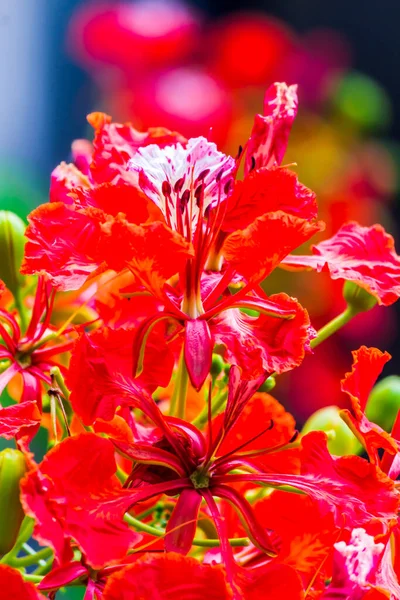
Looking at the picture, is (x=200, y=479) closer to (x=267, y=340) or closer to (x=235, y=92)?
(x=267, y=340)

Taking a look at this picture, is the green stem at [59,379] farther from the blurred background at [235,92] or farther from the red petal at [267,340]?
the blurred background at [235,92]

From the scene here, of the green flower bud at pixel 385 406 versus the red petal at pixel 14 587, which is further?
the green flower bud at pixel 385 406

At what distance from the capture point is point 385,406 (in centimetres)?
41

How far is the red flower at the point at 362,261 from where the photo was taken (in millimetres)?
351

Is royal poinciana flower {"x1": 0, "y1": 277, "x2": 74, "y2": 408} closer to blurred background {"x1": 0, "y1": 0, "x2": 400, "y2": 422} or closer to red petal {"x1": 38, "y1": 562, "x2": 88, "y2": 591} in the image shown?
red petal {"x1": 38, "y1": 562, "x2": 88, "y2": 591}

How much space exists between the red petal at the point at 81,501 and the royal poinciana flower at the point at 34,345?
8 centimetres

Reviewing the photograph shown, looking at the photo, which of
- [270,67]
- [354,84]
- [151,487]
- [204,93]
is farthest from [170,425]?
[354,84]

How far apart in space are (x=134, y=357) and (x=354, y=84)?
1.17 meters

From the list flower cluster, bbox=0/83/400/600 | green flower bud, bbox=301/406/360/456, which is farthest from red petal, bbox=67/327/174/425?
green flower bud, bbox=301/406/360/456

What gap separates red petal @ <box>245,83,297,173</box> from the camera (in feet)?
1.21

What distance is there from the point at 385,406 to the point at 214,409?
87 millimetres

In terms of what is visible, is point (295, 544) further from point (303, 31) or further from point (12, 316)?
point (303, 31)

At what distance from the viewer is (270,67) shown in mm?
1298

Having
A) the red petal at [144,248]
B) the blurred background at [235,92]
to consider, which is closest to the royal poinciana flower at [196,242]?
the red petal at [144,248]
